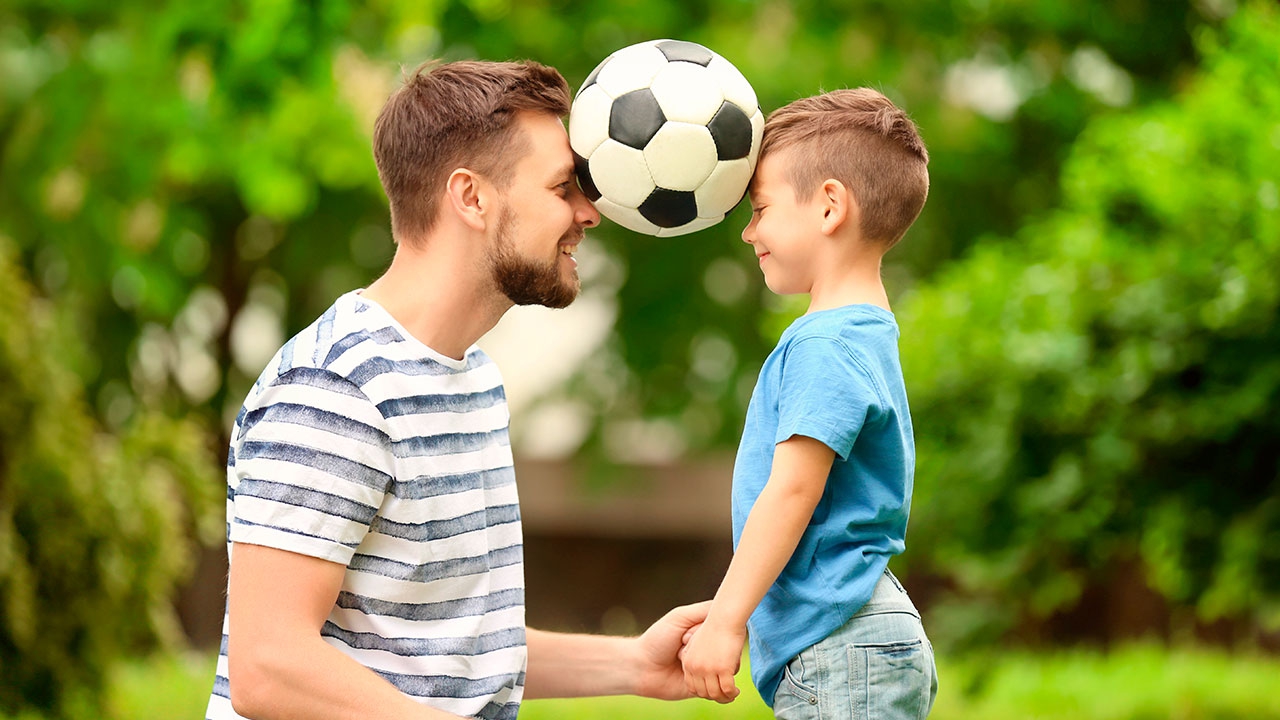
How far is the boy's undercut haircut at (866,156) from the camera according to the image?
244 cm

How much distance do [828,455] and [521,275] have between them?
0.73 m

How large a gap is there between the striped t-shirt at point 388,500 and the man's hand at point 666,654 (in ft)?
0.91

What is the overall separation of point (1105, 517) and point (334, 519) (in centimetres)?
379

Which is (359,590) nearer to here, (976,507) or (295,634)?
(295,634)

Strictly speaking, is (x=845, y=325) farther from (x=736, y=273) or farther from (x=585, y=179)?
(x=736, y=273)

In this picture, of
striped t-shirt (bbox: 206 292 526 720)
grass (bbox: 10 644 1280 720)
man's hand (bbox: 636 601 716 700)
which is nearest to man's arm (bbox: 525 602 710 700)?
man's hand (bbox: 636 601 716 700)

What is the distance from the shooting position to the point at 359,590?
2457 mm

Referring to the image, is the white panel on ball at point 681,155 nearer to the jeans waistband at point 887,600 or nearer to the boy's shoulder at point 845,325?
the boy's shoulder at point 845,325

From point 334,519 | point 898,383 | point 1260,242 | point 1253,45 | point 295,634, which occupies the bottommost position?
point 295,634

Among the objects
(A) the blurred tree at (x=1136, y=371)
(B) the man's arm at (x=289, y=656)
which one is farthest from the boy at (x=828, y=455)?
(A) the blurred tree at (x=1136, y=371)

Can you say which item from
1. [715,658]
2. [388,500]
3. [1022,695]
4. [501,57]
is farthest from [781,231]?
[501,57]

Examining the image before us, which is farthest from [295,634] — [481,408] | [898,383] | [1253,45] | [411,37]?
[411,37]

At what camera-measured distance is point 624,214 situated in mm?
2648

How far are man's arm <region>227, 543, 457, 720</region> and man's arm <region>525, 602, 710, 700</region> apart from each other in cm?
61
